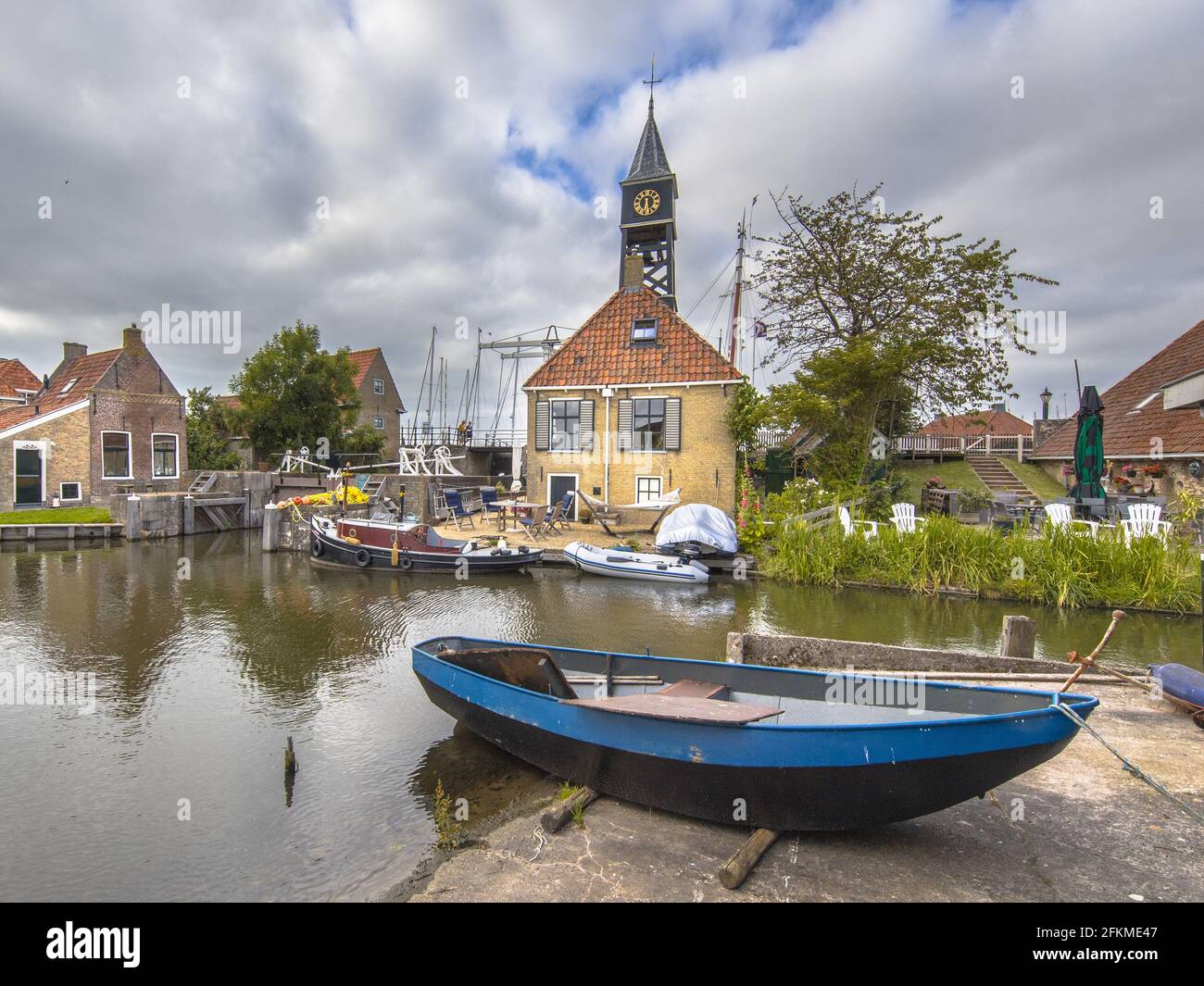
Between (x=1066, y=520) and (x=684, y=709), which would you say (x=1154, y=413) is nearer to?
(x=1066, y=520)

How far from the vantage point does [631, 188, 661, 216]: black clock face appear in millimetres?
26875

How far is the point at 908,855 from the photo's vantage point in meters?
4.25

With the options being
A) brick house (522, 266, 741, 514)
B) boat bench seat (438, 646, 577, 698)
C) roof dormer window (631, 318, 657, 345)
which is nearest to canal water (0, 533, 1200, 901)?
boat bench seat (438, 646, 577, 698)

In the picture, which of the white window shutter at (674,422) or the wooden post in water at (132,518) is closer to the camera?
the white window shutter at (674,422)

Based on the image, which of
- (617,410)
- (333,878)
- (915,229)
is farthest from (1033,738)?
(915,229)

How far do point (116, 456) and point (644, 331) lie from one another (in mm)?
24251

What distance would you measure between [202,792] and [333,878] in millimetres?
2078

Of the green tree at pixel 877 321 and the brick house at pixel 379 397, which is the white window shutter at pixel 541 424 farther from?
the brick house at pixel 379 397

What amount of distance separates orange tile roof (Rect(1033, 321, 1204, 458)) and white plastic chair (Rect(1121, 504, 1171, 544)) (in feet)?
14.1

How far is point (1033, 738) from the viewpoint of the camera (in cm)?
394

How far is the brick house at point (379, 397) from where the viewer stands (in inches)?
1708

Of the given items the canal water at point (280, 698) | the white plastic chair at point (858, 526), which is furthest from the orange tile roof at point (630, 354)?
the canal water at point (280, 698)

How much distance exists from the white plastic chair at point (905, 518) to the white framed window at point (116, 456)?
31455 millimetres
